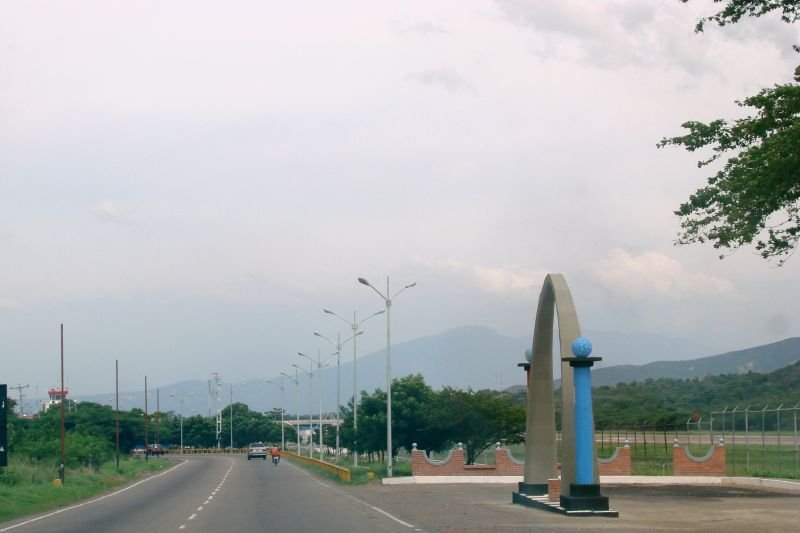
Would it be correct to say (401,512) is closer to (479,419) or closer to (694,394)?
(479,419)

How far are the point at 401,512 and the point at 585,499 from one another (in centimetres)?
584

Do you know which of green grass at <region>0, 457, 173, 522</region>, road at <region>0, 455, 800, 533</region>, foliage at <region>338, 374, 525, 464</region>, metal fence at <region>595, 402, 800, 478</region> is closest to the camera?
road at <region>0, 455, 800, 533</region>

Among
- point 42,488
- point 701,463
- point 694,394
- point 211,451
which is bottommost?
point 211,451

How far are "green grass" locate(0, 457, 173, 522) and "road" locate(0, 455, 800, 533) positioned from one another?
4.91 feet

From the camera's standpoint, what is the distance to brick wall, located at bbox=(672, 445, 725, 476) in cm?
4828

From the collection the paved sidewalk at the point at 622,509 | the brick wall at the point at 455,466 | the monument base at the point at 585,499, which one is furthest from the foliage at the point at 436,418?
the monument base at the point at 585,499

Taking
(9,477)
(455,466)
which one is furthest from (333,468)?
(9,477)

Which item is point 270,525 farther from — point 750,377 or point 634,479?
point 750,377

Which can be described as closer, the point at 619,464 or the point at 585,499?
the point at 585,499

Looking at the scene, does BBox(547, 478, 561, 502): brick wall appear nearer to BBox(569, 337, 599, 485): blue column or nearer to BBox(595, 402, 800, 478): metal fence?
BBox(569, 337, 599, 485): blue column

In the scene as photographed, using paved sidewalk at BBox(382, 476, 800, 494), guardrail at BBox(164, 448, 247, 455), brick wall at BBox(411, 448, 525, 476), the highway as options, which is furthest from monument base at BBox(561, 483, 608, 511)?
guardrail at BBox(164, 448, 247, 455)

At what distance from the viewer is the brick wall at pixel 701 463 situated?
4828 centimetres

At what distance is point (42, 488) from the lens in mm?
46062

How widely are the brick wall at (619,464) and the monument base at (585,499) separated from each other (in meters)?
22.4
